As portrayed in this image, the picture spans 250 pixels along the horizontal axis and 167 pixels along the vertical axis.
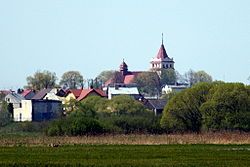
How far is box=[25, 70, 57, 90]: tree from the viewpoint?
19254 centimetres

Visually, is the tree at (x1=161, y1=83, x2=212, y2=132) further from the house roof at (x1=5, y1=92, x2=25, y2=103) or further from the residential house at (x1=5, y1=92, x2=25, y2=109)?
the house roof at (x1=5, y1=92, x2=25, y2=103)

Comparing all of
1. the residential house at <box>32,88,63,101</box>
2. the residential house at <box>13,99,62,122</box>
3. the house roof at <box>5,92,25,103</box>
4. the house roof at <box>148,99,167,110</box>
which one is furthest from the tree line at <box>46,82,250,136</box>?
the house roof at <box>5,92,25,103</box>

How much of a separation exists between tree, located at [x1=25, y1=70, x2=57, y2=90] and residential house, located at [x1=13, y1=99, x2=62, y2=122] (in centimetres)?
3171

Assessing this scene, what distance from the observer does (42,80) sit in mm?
195875

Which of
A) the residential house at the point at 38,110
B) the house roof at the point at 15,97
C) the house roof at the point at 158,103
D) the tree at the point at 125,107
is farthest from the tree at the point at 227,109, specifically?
the house roof at the point at 15,97

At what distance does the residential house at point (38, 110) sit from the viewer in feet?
505

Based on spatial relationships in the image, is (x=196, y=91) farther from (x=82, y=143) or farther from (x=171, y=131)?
(x=82, y=143)

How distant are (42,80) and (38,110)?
39162 millimetres

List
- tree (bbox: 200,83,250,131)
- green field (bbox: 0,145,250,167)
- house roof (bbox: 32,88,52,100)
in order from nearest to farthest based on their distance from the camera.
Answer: green field (bbox: 0,145,250,167)
tree (bbox: 200,83,250,131)
house roof (bbox: 32,88,52,100)

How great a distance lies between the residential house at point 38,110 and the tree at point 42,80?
31.7 meters

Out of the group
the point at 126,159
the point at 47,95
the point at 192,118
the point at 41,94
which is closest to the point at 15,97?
the point at 41,94

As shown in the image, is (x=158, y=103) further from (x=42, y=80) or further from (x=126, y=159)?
(x=126, y=159)

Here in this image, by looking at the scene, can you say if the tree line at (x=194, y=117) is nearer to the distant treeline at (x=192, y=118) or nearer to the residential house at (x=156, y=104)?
the distant treeline at (x=192, y=118)

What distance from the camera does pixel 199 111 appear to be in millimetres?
96250
